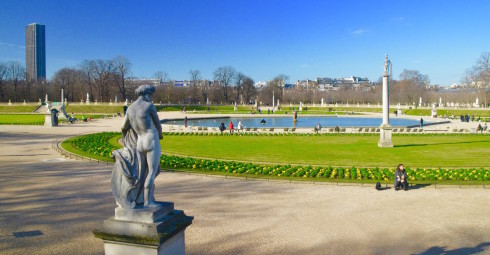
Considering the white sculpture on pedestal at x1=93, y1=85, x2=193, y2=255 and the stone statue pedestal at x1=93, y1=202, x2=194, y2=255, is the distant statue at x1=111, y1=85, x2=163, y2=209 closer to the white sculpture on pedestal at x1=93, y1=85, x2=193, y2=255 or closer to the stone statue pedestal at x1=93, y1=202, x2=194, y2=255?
the white sculpture on pedestal at x1=93, y1=85, x2=193, y2=255

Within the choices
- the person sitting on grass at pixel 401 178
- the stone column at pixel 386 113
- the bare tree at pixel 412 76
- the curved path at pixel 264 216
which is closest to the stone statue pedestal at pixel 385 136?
the stone column at pixel 386 113

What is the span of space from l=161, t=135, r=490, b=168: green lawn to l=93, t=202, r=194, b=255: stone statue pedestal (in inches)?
622

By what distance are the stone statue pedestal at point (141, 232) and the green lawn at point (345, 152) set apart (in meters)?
15.8

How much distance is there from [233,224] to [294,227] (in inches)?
62.5

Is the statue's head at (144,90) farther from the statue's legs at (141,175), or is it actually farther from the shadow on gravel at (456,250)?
the shadow on gravel at (456,250)

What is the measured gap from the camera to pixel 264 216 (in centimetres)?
1174

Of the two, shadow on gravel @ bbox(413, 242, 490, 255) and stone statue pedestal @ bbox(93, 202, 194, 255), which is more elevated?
stone statue pedestal @ bbox(93, 202, 194, 255)

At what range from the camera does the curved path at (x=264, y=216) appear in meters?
9.48

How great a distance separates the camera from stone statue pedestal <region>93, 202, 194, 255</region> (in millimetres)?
5719

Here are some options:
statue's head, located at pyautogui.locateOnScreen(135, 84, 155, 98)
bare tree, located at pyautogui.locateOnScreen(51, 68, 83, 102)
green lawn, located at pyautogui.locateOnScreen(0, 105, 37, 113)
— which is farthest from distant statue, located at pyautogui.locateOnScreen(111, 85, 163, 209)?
bare tree, located at pyautogui.locateOnScreen(51, 68, 83, 102)

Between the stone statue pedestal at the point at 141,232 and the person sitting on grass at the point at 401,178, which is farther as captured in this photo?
the person sitting on grass at the point at 401,178

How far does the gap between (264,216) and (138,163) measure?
20.8ft

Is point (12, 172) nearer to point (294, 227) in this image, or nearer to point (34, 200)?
point (34, 200)

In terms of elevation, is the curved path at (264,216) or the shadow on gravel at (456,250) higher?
the curved path at (264,216)
